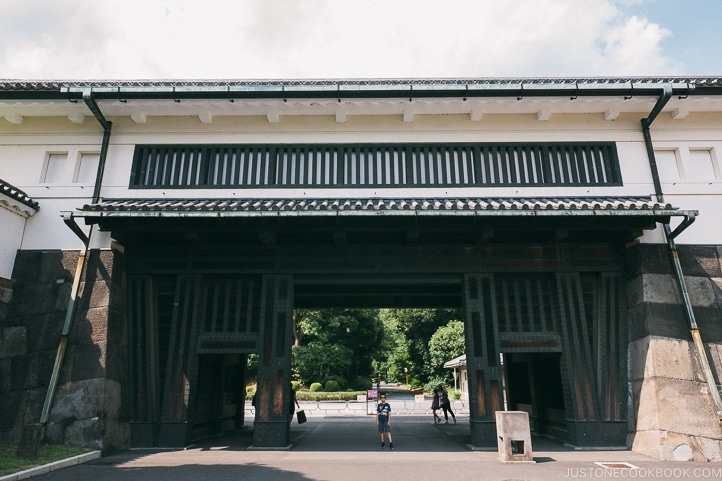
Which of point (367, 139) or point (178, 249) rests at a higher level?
point (367, 139)

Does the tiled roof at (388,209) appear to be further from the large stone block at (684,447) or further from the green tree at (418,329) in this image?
the green tree at (418,329)

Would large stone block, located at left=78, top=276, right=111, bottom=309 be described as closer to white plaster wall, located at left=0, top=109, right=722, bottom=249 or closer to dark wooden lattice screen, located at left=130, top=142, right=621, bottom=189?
white plaster wall, located at left=0, top=109, right=722, bottom=249

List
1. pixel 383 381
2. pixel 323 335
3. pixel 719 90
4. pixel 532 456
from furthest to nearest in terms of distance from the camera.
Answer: pixel 383 381 → pixel 323 335 → pixel 719 90 → pixel 532 456

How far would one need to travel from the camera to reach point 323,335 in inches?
1459

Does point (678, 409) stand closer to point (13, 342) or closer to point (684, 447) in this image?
point (684, 447)

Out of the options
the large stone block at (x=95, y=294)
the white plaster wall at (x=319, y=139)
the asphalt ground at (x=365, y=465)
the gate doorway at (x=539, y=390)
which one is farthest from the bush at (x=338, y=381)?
the white plaster wall at (x=319, y=139)

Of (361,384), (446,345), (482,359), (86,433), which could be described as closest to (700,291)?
(482,359)

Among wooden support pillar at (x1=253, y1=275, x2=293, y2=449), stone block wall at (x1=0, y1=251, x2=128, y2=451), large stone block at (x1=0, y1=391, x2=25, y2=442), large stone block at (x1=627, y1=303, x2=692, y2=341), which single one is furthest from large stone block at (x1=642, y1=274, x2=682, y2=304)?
large stone block at (x1=0, y1=391, x2=25, y2=442)

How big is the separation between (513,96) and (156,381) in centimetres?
1131

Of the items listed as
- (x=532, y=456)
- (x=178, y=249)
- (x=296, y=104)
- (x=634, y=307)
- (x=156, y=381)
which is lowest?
(x=532, y=456)

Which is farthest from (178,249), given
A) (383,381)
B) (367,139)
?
(383,381)

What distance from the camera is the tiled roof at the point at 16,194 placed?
32.8 feet

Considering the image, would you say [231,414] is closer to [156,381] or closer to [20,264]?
[156,381]

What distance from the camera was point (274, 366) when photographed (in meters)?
10.1
